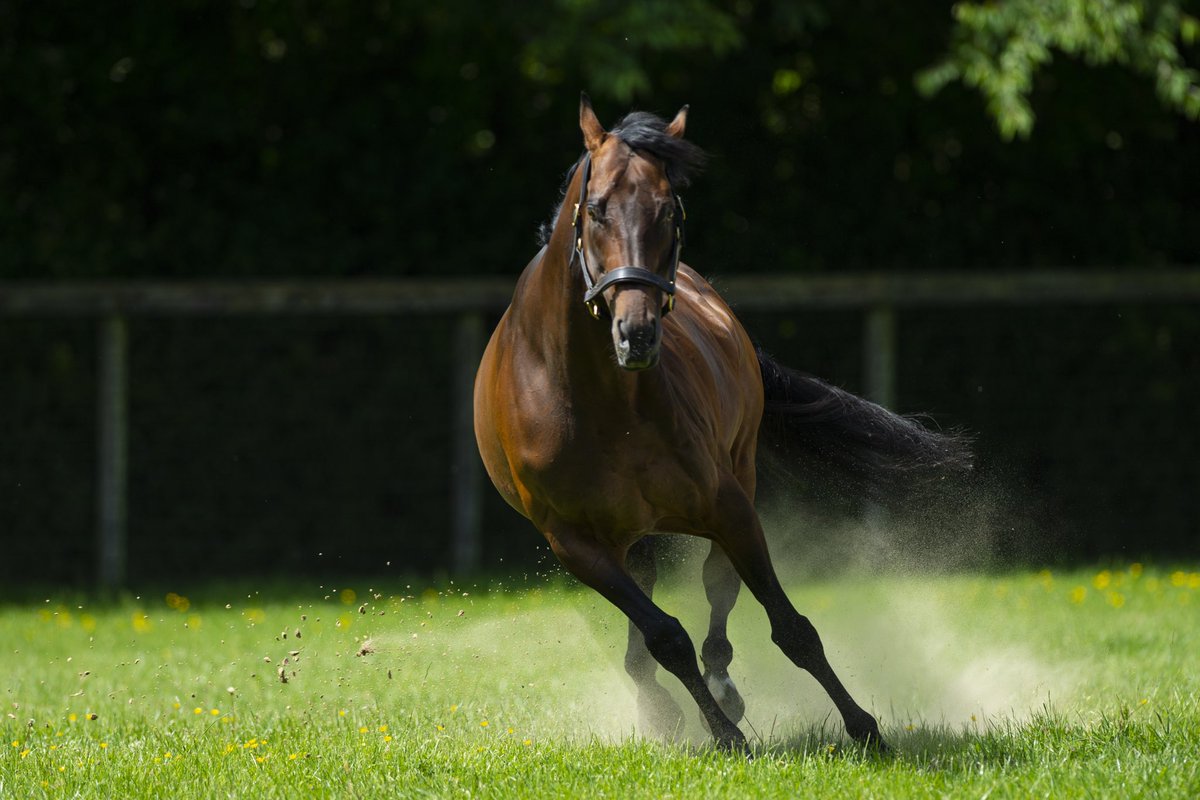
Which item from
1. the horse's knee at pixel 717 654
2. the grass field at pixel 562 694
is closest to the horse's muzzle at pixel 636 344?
the grass field at pixel 562 694

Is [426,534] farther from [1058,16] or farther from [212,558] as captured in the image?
[1058,16]

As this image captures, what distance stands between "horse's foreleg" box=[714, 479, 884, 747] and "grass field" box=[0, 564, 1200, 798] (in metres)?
0.11

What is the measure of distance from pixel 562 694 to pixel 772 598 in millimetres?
1350

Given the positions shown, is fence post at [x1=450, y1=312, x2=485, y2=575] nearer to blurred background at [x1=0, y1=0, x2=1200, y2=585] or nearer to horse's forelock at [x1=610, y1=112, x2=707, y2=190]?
blurred background at [x1=0, y1=0, x2=1200, y2=585]

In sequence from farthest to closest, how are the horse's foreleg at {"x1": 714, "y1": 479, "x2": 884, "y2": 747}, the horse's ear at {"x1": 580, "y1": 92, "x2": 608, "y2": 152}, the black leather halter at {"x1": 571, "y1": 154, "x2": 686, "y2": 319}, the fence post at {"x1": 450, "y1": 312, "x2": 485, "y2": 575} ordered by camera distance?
1. the fence post at {"x1": 450, "y1": 312, "x2": 485, "y2": 575}
2. the horse's foreleg at {"x1": 714, "y1": 479, "x2": 884, "y2": 747}
3. the horse's ear at {"x1": 580, "y1": 92, "x2": 608, "y2": 152}
4. the black leather halter at {"x1": 571, "y1": 154, "x2": 686, "y2": 319}

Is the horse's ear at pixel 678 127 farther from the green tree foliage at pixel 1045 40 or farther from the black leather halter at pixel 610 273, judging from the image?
the green tree foliage at pixel 1045 40

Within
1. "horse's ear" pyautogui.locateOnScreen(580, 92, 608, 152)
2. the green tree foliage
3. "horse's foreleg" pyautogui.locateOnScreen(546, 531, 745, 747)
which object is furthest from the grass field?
the green tree foliage

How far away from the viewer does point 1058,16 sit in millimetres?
8789

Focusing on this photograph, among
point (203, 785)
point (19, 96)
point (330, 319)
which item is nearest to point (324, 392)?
point (330, 319)

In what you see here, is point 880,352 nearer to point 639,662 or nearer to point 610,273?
point 639,662

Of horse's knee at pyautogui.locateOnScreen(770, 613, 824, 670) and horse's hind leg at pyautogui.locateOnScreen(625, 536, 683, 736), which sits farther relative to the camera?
horse's hind leg at pyautogui.locateOnScreen(625, 536, 683, 736)

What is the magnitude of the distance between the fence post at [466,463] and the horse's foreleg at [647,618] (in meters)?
5.15

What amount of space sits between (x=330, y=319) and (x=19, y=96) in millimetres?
2606

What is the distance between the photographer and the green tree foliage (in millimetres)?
8742
